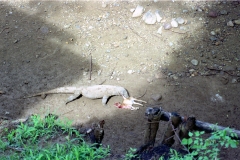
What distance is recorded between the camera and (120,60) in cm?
607

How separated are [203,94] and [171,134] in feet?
6.88

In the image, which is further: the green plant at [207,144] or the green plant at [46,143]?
the green plant at [46,143]

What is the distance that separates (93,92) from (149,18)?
208 cm

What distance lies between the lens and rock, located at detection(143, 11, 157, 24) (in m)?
6.55

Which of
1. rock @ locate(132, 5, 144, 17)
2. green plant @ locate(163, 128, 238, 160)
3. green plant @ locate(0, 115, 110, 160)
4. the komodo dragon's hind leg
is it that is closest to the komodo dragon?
the komodo dragon's hind leg

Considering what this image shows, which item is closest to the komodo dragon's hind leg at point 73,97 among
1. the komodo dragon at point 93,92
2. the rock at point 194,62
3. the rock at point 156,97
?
the komodo dragon at point 93,92

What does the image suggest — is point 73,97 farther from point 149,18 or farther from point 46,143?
point 149,18

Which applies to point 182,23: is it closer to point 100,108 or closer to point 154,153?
point 100,108

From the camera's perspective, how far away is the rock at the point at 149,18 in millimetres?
6555

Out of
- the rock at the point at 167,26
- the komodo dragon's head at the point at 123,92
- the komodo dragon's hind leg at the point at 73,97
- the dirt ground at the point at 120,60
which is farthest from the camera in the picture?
the rock at the point at 167,26

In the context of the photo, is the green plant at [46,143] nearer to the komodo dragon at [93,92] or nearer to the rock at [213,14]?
the komodo dragon at [93,92]

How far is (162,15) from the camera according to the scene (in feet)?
21.7

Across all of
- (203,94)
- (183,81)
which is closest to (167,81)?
(183,81)

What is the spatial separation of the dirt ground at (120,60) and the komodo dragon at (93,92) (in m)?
0.10
